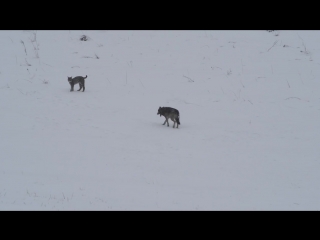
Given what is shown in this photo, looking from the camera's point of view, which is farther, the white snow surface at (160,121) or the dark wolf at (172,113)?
the dark wolf at (172,113)

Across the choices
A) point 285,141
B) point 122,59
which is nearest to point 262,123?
point 285,141

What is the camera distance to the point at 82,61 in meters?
21.9

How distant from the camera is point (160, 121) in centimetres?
1532

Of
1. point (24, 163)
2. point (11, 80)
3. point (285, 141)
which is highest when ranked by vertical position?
point (11, 80)

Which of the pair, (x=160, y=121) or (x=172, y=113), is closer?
(x=172, y=113)

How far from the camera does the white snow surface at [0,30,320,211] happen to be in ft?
29.8

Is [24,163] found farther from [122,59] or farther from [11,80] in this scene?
[122,59]

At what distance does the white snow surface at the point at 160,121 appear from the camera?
9078 mm

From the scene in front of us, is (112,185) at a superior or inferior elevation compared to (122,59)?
inferior

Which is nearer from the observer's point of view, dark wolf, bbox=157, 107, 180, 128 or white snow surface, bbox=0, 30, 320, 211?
white snow surface, bbox=0, 30, 320, 211

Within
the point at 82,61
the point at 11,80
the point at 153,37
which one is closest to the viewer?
the point at 11,80

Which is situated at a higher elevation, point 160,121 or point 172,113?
point 172,113

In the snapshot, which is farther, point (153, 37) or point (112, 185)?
point (153, 37)

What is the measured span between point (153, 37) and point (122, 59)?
15.2 feet
